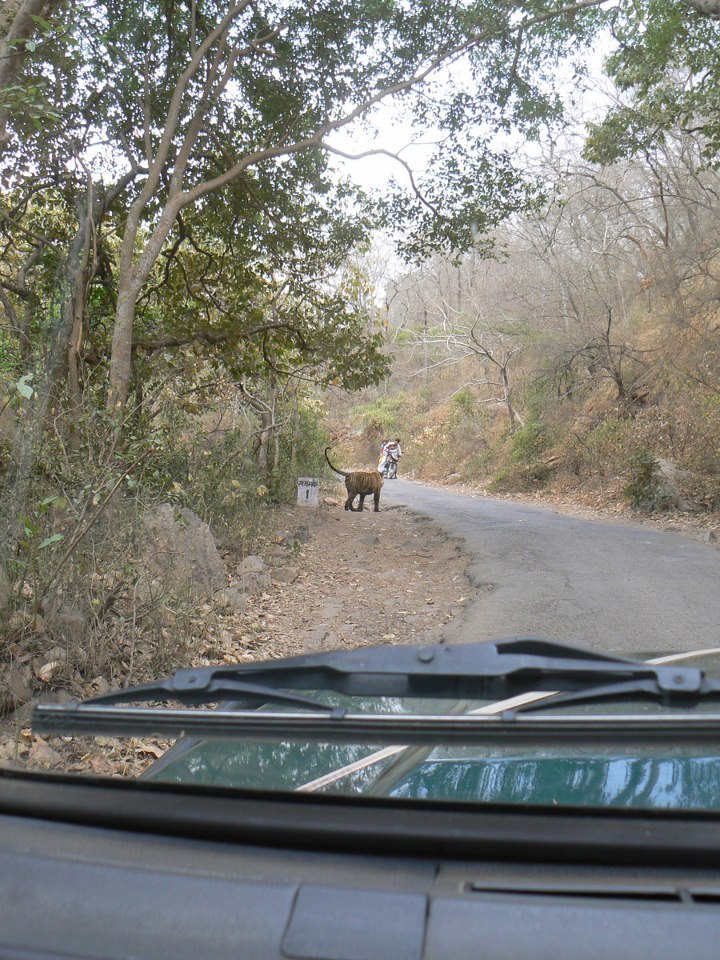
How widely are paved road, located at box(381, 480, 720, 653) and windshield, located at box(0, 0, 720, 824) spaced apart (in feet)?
0.25

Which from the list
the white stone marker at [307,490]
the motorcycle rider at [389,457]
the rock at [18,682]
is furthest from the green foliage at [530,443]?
the rock at [18,682]

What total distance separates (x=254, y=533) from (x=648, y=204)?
20731mm

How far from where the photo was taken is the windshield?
209 centimetres

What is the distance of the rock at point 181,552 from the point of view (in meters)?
7.36

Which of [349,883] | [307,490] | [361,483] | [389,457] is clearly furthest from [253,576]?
[389,457]

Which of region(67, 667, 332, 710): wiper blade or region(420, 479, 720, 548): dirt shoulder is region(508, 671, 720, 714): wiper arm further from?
region(420, 479, 720, 548): dirt shoulder

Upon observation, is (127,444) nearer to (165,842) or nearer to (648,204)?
(165,842)

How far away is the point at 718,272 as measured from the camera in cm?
2081

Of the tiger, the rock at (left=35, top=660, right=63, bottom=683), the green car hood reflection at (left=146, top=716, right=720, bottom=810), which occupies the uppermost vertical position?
the green car hood reflection at (left=146, top=716, right=720, bottom=810)

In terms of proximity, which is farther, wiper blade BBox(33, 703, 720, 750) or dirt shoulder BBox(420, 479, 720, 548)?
dirt shoulder BBox(420, 479, 720, 548)

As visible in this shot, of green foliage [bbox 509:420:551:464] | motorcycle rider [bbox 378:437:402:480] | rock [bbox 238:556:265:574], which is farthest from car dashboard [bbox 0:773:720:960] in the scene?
motorcycle rider [bbox 378:437:402:480]

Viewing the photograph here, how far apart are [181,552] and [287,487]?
390 inches

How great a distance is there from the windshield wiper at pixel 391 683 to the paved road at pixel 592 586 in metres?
4.18

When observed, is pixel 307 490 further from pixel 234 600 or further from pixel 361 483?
pixel 234 600
